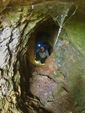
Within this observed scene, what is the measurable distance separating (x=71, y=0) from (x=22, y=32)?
1.39 m

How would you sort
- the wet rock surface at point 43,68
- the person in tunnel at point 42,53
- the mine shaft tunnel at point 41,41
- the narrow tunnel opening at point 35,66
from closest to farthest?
the wet rock surface at point 43,68 → the narrow tunnel opening at point 35,66 → the mine shaft tunnel at point 41,41 → the person in tunnel at point 42,53

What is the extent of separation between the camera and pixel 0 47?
8.07ft

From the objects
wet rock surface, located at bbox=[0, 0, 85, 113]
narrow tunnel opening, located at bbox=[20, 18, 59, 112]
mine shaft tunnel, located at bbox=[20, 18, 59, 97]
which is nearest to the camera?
wet rock surface, located at bbox=[0, 0, 85, 113]

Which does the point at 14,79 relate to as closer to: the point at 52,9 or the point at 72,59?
the point at 52,9

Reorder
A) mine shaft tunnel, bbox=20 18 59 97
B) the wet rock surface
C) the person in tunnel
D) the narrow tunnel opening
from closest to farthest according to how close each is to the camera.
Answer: the wet rock surface, the narrow tunnel opening, mine shaft tunnel, bbox=20 18 59 97, the person in tunnel

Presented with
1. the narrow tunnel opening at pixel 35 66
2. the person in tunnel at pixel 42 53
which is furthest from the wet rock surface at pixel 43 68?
the person in tunnel at pixel 42 53

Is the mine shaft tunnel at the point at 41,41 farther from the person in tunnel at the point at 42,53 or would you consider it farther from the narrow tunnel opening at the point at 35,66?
the person in tunnel at the point at 42,53

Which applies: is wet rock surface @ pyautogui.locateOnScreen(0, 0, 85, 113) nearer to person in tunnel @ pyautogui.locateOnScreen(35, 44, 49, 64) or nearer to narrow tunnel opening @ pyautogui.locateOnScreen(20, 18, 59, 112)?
narrow tunnel opening @ pyautogui.locateOnScreen(20, 18, 59, 112)

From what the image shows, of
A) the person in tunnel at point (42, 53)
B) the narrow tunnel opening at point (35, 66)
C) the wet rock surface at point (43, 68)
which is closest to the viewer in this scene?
the wet rock surface at point (43, 68)

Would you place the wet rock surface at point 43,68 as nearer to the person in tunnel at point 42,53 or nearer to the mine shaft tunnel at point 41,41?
the mine shaft tunnel at point 41,41

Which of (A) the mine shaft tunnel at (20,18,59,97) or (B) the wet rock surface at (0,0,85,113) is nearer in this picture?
(B) the wet rock surface at (0,0,85,113)

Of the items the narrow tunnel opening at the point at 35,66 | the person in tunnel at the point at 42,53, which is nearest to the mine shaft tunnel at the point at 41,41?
the narrow tunnel opening at the point at 35,66

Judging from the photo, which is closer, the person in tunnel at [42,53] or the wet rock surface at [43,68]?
the wet rock surface at [43,68]

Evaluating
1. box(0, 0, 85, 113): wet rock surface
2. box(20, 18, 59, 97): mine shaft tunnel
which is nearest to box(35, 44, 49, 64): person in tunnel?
box(20, 18, 59, 97): mine shaft tunnel
